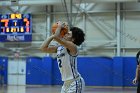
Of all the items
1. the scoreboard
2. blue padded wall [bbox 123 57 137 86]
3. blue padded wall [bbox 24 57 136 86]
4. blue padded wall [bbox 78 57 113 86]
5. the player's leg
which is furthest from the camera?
the scoreboard

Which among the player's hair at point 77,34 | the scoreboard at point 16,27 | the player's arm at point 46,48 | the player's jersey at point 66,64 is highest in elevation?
the scoreboard at point 16,27

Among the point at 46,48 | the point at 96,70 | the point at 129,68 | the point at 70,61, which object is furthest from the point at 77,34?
the point at 96,70

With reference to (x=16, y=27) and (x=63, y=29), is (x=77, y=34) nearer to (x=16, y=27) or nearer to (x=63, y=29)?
(x=63, y=29)

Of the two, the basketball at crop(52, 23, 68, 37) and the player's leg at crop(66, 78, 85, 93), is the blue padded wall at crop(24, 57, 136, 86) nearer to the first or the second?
the player's leg at crop(66, 78, 85, 93)

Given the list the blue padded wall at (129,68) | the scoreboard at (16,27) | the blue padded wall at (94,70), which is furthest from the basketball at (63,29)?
the scoreboard at (16,27)

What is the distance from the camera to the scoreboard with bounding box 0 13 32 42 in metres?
22.5

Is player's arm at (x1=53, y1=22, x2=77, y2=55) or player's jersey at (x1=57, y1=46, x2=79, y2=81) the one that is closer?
player's arm at (x1=53, y1=22, x2=77, y2=55)

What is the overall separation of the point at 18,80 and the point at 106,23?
6.82 metres

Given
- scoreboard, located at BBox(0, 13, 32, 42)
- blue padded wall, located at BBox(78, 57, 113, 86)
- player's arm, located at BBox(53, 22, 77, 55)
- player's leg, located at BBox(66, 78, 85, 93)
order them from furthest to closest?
scoreboard, located at BBox(0, 13, 32, 42), blue padded wall, located at BBox(78, 57, 113, 86), player's leg, located at BBox(66, 78, 85, 93), player's arm, located at BBox(53, 22, 77, 55)

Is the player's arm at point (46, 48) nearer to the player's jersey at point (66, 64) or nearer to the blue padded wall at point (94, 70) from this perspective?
the player's jersey at point (66, 64)

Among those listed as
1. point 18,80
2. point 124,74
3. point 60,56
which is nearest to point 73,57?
point 60,56

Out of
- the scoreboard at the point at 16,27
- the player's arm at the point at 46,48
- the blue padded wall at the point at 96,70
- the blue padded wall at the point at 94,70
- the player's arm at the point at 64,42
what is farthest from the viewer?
the scoreboard at the point at 16,27

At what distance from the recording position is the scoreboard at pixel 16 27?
2250cm

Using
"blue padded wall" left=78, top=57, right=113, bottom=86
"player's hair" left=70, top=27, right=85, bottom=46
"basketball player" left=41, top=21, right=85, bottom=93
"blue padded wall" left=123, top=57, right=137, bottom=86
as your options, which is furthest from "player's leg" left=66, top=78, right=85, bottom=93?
"blue padded wall" left=78, top=57, right=113, bottom=86
